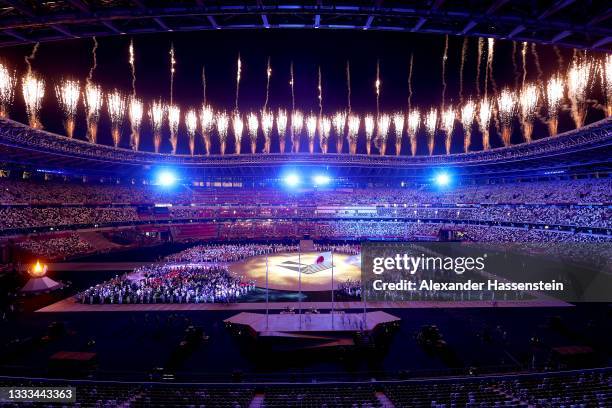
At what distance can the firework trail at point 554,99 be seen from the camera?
42.2m

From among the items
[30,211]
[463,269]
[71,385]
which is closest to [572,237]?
[463,269]

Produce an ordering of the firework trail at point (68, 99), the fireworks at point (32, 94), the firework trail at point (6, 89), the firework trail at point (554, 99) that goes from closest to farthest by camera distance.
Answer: the firework trail at point (6, 89) < the fireworks at point (32, 94) < the firework trail at point (554, 99) < the firework trail at point (68, 99)

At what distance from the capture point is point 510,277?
33344 mm

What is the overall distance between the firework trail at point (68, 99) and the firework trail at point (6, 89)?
6554 millimetres

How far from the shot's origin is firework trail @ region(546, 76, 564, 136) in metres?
42.2

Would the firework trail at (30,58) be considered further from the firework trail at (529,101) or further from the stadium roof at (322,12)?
the firework trail at (529,101)

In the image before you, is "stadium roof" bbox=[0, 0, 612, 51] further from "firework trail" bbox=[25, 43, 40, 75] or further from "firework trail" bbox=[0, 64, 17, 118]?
"firework trail" bbox=[25, 43, 40, 75]

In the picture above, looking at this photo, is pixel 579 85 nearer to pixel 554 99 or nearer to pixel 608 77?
pixel 608 77

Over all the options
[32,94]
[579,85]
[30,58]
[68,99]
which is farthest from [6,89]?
[579,85]

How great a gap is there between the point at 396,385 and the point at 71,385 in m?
12.3

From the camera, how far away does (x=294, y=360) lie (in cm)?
1752

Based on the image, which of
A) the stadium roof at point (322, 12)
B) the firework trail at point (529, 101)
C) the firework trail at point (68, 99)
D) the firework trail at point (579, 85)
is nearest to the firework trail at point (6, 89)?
the firework trail at point (68, 99)

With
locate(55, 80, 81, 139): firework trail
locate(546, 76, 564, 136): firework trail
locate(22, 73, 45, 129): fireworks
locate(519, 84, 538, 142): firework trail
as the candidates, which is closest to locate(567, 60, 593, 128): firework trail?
locate(546, 76, 564, 136): firework trail

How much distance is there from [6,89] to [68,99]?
916cm
